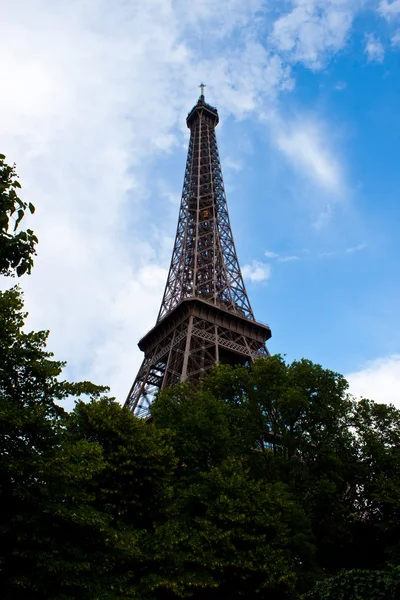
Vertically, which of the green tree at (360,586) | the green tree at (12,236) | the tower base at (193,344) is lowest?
the green tree at (360,586)

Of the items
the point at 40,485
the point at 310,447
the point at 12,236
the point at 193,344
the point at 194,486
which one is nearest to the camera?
the point at 12,236


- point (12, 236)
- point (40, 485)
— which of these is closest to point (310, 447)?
point (40, 485)

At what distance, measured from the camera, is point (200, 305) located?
46.9 metres

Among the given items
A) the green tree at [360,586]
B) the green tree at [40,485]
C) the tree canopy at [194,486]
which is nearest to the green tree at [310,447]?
the tree canopy at [194,486]

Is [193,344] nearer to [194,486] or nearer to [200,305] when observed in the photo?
[200,305]

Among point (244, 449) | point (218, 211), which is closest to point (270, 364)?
point (244, 449)

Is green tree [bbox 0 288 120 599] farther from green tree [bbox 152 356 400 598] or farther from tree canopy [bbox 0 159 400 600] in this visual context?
green tree [bbox 152 356 400 598]

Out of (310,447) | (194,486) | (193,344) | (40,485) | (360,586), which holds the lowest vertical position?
(360,586)

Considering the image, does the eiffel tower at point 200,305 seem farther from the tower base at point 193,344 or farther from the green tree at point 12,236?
the green tree at point 12,236

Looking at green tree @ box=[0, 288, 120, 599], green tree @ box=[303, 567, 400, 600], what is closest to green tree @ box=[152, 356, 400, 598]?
green tree @ box=[303, 567, 400, 600]

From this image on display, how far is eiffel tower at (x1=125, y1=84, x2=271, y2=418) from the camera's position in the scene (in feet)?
145

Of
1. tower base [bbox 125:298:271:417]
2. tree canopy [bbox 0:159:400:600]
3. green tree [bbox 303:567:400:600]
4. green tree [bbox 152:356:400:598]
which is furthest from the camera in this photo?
tower base [bbox 125:298:271:417]

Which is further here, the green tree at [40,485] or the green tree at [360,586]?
the green tree at [360,586]

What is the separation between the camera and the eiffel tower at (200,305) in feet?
145
